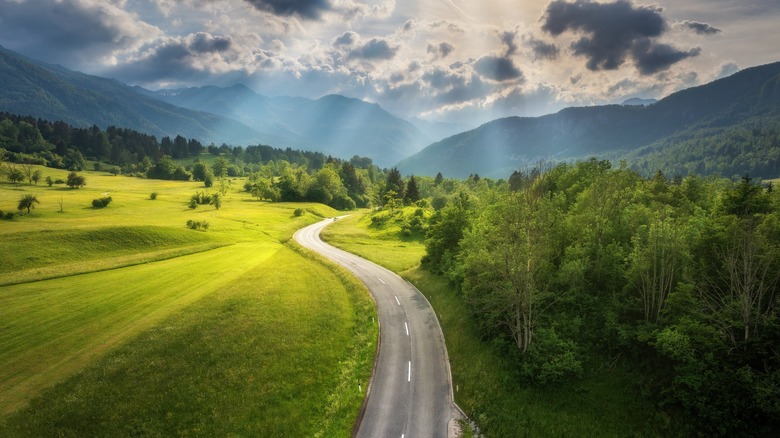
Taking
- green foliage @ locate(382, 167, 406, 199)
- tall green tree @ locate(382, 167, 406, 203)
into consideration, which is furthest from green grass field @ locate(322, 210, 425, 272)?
tall green tree @ locate(382, 167, 406, 203)

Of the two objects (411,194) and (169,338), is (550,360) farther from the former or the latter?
(411,194)

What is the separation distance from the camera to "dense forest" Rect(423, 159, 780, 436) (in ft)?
65.9

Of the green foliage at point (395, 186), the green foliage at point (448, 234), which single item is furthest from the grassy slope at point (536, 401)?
the green foliage at point (395, 186)

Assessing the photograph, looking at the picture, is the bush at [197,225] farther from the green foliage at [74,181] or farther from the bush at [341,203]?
the bush at [341,203]

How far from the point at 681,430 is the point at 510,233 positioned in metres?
15.9

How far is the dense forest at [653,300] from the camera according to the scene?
20094mm

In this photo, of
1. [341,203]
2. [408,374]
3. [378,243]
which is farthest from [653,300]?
[341,203]

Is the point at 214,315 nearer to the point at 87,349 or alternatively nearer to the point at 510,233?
the point at 87,349

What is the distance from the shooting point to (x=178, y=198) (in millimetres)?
125625

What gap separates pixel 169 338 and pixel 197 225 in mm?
51920

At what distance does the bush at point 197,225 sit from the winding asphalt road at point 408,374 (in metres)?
50.1

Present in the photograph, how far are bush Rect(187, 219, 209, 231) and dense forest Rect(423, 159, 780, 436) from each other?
63.8 metres

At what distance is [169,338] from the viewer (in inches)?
1296

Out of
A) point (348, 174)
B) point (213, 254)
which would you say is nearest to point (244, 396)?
point (213, 254)
